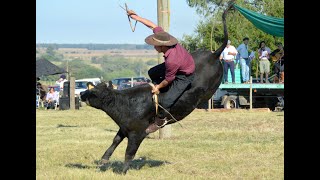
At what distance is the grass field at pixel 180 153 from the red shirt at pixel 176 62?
4.51 feet

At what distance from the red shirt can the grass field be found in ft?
4.51

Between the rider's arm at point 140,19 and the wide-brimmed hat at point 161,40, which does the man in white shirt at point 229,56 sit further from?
the wide-brimmed hat at point 161,40

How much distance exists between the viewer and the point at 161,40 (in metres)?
10.2

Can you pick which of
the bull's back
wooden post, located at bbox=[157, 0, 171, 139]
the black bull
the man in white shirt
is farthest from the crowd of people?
the black bull

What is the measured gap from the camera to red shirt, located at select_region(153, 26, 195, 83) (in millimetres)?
9992

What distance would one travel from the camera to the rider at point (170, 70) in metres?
10.0

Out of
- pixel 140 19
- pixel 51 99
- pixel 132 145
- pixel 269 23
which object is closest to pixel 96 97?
pixel 132 145

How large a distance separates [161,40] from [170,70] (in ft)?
1.58

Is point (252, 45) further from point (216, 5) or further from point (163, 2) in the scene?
point (163, 2)

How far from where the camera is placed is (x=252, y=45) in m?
39.2

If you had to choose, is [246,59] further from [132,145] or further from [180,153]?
[132,145]

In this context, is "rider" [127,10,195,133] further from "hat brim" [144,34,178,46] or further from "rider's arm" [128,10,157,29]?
"rider's arm" [128,10,157,29]
